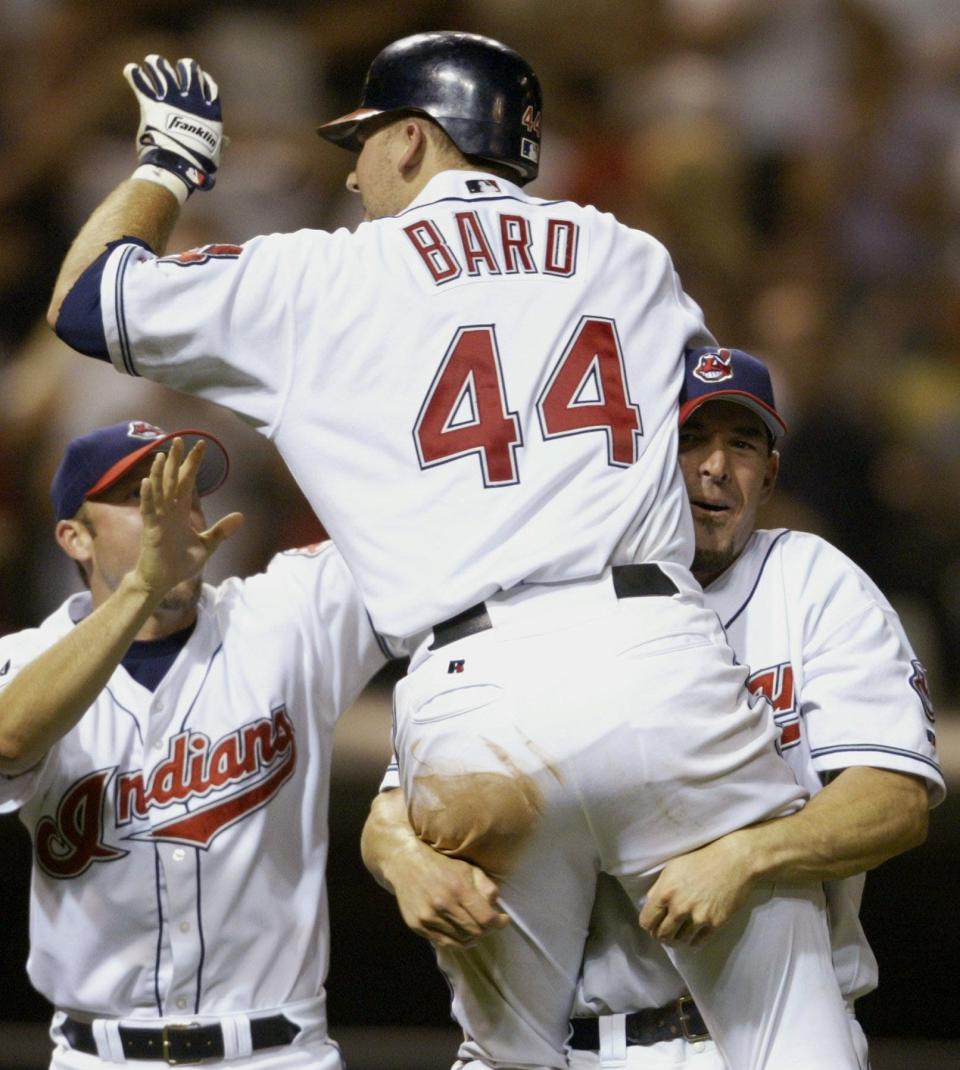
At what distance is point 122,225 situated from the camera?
2186mm

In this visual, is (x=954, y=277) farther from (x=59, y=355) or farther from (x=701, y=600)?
(x=701, y=600)

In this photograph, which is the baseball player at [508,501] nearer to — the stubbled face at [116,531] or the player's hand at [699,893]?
the player's hand at [699,893]

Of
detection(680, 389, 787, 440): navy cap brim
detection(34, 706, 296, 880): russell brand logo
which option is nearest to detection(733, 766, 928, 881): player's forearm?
detection(680, 389, 787, 440): navy cap brim

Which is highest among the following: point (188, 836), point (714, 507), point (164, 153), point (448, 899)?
point (164, 153)

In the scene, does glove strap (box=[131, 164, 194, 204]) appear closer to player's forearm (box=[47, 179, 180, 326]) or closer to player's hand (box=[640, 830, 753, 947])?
player's forearm (box=[47, 179, 180, 326])

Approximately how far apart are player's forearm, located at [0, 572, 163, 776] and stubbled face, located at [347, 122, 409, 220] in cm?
64

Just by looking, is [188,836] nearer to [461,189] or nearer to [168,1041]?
[168,1041]

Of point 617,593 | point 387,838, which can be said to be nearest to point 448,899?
point 387,838

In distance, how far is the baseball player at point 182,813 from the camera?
2.53 m

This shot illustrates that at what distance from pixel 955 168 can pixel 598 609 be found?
157 inches

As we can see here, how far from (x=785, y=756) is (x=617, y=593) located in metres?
0.44

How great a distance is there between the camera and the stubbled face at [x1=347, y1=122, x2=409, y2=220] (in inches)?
86.7

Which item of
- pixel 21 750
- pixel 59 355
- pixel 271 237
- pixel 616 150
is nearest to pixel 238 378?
pixel 271 237

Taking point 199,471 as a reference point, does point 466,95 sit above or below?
above
